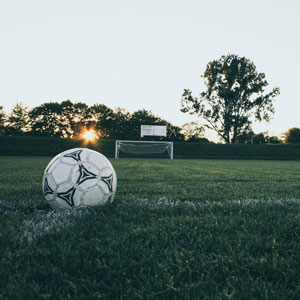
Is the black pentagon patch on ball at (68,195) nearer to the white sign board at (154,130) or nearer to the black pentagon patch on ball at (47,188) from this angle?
the black pentagon patch on ball at (47,188)

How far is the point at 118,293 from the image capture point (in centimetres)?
105

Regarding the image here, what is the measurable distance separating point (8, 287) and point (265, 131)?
67667 millimetres

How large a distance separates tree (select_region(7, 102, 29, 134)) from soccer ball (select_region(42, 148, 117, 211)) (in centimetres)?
4999

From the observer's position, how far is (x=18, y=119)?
4597cm

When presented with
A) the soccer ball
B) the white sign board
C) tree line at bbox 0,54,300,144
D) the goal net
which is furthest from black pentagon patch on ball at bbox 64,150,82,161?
tree line at bbox 0,54,300,144

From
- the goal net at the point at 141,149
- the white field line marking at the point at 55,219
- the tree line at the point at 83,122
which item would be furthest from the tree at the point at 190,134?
the white field line marking at the point at 55,219

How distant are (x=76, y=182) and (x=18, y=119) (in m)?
50.6

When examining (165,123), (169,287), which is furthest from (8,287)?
(165,123)

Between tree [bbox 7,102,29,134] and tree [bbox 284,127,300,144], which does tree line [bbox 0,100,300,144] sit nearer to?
tree [bbox 7,102,29,134]

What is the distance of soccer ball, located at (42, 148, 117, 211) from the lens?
2264 mm

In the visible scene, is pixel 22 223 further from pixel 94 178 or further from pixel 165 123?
pixel 165 123

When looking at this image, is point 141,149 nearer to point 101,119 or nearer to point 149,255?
point 149,255

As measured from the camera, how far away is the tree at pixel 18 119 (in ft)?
149

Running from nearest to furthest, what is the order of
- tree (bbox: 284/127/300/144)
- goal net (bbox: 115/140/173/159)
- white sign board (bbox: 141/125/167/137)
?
goal net (bbox: 115/140/173/159) → white sign board (bbox: 141/125/167/137) → tree (bbox: 284/127/300/144)
